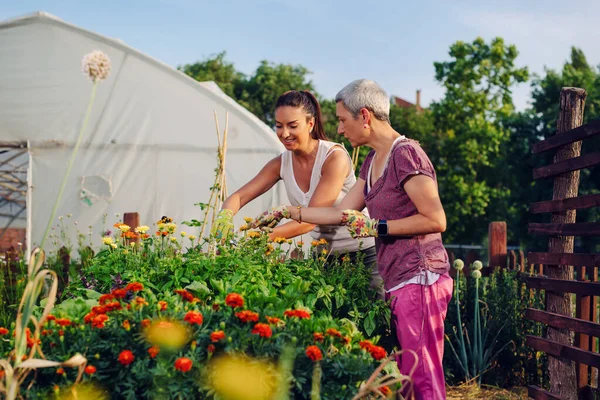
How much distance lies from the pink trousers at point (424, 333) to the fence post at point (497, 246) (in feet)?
13.5

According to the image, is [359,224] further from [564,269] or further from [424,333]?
[564,269]

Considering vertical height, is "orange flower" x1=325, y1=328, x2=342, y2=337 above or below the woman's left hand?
below

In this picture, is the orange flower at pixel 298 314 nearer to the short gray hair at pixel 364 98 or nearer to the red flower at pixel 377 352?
the red flower at pixel 377 352

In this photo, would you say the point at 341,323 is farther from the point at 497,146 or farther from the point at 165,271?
the point at 497,146

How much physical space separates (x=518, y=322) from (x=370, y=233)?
318 cm

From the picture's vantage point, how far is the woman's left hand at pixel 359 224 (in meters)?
2.75

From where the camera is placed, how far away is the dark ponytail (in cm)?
358

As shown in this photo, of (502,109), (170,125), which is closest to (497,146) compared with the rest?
(502,109)

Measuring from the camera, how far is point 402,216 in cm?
281

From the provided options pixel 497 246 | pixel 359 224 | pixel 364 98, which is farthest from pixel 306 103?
pixel 497 246

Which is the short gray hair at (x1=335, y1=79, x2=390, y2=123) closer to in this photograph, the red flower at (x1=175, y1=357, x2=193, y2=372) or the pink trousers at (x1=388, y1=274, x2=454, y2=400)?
the pink trousers at (x1=388, y1=274, x2=454, y2=400)

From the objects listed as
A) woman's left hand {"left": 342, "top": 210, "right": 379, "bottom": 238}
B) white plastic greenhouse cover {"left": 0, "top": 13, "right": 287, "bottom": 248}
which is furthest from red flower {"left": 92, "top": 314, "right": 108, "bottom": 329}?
white plastic greenhouse cover {"left": 0, "top": 13, "right": 287, "bottom": 248}

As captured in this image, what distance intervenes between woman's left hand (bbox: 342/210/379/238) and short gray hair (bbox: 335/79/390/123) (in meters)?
0.42

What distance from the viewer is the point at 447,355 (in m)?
5.26
